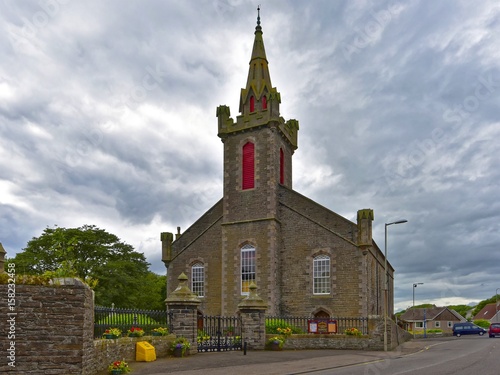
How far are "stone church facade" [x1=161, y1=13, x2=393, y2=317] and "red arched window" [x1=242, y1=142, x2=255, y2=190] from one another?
8cm

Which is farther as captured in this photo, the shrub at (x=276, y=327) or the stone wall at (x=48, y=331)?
the shrub at (x=276, y=327)

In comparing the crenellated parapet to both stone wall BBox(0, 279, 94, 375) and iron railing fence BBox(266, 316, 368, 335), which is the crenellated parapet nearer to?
iron railing fence BBox(266, 316, 368, 335)

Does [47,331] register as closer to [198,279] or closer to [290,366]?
[290,366]

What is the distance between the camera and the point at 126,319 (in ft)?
54.5

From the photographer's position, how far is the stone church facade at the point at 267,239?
3169cm

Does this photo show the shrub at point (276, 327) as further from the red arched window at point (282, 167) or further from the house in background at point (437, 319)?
the house in background at point (437, 319)

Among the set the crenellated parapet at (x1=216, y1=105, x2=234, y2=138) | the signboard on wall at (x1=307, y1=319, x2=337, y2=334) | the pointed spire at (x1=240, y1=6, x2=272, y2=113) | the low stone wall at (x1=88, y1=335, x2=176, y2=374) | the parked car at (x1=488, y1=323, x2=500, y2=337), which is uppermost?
the pointed spire at (x1=240, y1=6, x2=272, y2=113)

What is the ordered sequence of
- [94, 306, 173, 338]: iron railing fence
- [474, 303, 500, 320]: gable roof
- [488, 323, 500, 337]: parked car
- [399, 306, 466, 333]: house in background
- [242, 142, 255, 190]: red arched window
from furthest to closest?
[474, 303, 500, 320]: gable roof < [399, 306, 466, 333]: house in background < [488, 323, 500, 337]: parked car < [242, 142, 255, 190]: red arched window < [94, 306, 173, 338]: iron railing fence

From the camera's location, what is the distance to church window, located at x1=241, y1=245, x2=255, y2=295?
3378 centimetres

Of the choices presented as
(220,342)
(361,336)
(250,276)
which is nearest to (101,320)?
(220,342)

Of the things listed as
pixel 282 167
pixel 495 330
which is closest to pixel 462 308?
pixel 495 330

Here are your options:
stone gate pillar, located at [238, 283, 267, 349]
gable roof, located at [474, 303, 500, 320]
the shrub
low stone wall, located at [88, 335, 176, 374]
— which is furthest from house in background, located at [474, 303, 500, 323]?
low stone wall, located at [88, 335, 176, 374]

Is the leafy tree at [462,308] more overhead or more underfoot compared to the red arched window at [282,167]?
more underfoot

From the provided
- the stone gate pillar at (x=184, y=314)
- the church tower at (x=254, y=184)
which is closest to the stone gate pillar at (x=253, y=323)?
the stone gate pillar at (x=184, y=314)
